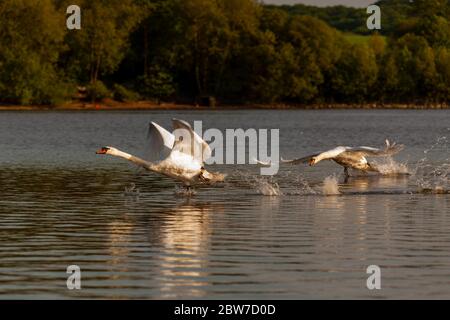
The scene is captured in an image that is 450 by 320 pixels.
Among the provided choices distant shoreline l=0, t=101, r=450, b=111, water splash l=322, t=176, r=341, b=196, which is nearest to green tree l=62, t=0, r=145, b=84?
distant shoreline l=0, t=101, r=450, b=111

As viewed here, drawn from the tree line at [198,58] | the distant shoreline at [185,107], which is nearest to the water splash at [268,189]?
the tree line at [198,58]

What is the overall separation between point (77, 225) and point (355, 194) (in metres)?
8.68

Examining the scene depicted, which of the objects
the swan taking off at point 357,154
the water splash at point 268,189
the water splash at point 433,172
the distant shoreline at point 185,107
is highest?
the swan taking off at point 357,154

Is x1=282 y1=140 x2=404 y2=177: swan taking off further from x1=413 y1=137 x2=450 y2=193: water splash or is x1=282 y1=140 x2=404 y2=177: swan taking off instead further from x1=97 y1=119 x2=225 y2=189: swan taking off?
x1=97 y1=119 x2=225 y2=189: swan taking off

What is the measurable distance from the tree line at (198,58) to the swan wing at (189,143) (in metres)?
99.6

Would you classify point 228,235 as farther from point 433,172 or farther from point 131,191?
point 433,172

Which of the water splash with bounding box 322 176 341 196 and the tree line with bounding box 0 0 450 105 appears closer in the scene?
the water splash with bounding box 322 176 341 196

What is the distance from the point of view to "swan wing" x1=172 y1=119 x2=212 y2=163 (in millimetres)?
26672

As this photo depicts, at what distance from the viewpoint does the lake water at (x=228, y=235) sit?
623 inches

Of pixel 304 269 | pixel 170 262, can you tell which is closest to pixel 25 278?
pixel 170 262

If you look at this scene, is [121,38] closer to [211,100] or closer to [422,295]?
[211,100]

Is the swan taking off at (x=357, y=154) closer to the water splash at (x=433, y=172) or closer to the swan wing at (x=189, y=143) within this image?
→ the water splash at (x=433, y=172)

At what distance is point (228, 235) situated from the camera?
2086 cm

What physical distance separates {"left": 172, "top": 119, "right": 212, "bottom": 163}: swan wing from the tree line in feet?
327
